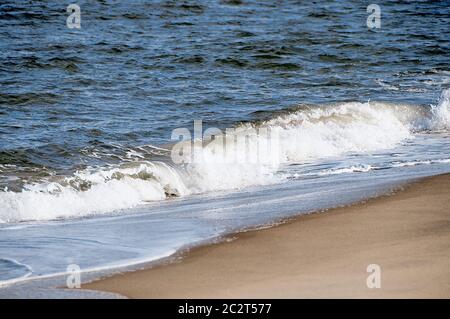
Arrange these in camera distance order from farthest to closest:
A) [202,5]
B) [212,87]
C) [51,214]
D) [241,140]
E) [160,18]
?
[202,5] < [160,18] < [212,87] < [241,140] < [51,214]

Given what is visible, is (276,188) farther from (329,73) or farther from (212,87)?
(329,73)

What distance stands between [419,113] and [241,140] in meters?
3.61

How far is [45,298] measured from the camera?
5406mm

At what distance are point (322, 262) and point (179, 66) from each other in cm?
1099

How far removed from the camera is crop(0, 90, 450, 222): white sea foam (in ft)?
28.3

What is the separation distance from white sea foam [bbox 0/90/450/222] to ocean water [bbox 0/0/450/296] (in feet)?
0.08

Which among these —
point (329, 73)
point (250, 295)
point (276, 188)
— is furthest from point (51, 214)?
point (329, 73)
